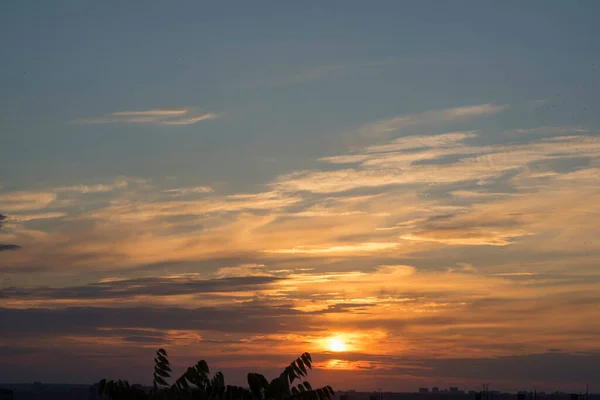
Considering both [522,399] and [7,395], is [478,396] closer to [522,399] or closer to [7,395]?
[522,399]

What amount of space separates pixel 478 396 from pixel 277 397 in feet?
442

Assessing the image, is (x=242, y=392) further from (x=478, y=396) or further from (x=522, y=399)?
(x=478, y=396)

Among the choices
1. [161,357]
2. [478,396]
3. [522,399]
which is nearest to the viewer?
[161,357]

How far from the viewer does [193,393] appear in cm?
2789

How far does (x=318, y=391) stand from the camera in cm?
Answer: 2791

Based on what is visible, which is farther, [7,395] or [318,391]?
[7,395]

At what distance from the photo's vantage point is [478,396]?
154m

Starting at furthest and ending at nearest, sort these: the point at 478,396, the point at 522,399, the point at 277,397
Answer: the point at 478,396
the point at 522,399
the point at 277,397

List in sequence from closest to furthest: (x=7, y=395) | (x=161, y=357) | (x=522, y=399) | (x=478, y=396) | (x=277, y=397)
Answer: (x=277, y=397)
(x=161, y=357)
(x=7, y=395)
(x=522, y=399)
(x=478, y=396)

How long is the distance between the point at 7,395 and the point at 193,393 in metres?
104

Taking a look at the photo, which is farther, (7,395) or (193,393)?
(7,395)

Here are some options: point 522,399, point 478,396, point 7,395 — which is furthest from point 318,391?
point 478,396

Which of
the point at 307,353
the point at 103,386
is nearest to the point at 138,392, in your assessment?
the point at 103,386

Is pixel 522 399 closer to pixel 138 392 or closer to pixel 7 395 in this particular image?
pixel 7 395
